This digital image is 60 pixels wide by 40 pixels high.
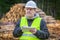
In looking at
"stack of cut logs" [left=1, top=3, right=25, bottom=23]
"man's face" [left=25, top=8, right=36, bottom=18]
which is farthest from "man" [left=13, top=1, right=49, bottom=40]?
"stack of cut logs" [left=1, top=3, right=25, bottom=23]

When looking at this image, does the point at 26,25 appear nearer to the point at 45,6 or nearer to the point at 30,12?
the point at 30,12

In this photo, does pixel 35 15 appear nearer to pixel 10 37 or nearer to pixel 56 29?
pixel 10 37

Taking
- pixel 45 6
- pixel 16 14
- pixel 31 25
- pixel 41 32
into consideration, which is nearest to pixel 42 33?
pixel 41 32

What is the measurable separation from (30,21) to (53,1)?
39.3 ft

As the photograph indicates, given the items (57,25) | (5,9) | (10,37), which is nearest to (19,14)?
(57,25)

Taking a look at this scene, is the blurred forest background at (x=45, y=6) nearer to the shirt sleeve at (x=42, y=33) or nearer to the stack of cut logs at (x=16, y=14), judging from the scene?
the stack of cut logs at (x=16, y=14)

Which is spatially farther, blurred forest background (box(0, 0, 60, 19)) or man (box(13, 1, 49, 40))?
blurred forest background (box(0, 0, 60, 19))

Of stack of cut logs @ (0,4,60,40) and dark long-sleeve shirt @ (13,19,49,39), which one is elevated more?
dark long-sleeve shirt @ (13,19,49,39)

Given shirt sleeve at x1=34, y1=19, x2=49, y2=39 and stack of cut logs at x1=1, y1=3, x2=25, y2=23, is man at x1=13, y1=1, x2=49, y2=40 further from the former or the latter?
stack of cut logs at x1=1, y1=3, x2=25, y2=23

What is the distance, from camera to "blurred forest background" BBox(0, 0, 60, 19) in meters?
16.7

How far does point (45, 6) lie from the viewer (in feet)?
57.0

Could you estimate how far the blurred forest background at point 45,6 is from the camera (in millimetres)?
16688

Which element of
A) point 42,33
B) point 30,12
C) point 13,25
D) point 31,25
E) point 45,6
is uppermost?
point 30,12

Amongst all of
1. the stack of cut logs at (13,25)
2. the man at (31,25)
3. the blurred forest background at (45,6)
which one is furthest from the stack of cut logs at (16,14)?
the man at (31,25)
